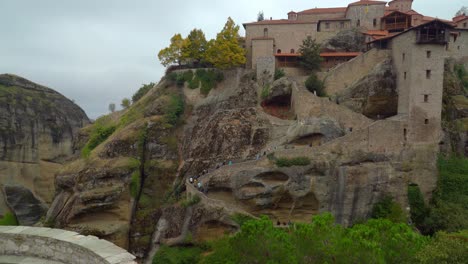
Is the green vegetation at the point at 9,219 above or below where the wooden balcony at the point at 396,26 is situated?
below

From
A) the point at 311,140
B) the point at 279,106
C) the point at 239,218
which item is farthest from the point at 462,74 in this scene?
the point at 239,218

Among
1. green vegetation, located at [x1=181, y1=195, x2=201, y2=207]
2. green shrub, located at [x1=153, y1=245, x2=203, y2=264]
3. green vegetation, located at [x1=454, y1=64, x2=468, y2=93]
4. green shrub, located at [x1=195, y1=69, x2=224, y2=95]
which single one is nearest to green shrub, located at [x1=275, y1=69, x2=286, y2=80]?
green shrub, located at [x1=195, y1=69, x2=224, y2=95]

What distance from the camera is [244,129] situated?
103 ft

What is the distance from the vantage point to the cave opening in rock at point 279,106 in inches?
1296

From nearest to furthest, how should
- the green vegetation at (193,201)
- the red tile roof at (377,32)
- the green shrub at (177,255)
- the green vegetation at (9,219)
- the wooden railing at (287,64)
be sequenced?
1. the green shrub at (177,255)
2. the green vegetation at (193,201)
3. the red tile roof at (377,32)
4. the wooden railing at (287,64)
5. the green vegetation at (9,219)

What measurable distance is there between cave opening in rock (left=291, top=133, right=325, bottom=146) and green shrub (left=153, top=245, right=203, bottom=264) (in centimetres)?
1073

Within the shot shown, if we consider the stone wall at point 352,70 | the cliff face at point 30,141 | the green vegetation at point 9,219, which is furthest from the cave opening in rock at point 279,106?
the green vegetation at point 9,219

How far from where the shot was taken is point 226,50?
120 ft

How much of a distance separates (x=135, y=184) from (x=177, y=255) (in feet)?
27.4

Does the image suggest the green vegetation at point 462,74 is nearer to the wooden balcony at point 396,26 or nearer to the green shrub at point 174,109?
the wooden balcony at point 396,26

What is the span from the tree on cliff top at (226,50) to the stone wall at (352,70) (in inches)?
349

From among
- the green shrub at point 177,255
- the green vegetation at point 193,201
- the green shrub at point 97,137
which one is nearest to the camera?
the green shrub at point 177,255

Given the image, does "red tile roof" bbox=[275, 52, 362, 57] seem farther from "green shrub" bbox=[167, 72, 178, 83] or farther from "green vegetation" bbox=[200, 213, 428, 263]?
"green vegetation" bbox=[200, 213, 428, 263]

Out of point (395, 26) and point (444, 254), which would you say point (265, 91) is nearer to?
point (395, 26)
